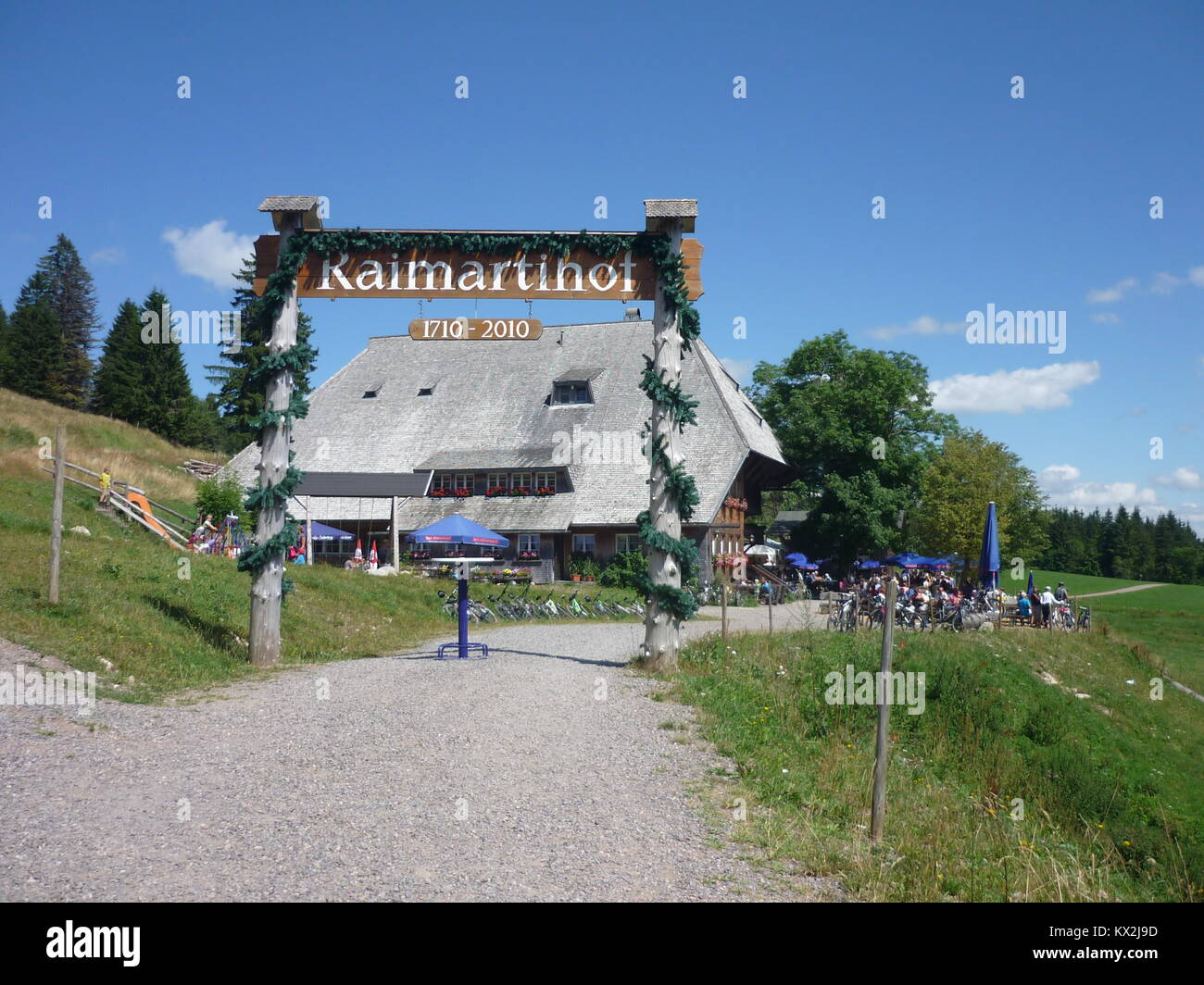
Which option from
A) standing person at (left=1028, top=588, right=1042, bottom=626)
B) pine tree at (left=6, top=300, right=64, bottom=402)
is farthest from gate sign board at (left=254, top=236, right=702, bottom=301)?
pine tree at (left=6, top=300, right=64, bottom=402)

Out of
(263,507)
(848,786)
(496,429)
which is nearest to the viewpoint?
(848,786)

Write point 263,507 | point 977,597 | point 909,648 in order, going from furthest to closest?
point 977,597, point 909,648, point 263,507

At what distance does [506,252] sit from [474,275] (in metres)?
0.58

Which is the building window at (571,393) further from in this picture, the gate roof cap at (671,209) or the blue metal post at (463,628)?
the gate roof cap at (671,209)

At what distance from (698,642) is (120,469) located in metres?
29.9

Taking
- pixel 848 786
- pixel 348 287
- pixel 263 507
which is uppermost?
pixel 348 287

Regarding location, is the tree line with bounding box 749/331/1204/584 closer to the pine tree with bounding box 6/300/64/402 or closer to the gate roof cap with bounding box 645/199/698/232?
the gate roof cap with bounding box 645/199/698/232

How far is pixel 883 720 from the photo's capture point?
22.2 feet

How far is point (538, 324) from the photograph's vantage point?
1425cm

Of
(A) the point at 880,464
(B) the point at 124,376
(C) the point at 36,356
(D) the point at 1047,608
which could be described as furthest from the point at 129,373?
(D) the point at 1047,608

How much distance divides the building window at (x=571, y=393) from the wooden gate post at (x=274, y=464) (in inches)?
1201

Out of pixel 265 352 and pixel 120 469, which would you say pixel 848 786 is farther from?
pixel 120 469

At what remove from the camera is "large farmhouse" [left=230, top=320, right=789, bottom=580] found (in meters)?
39.8
